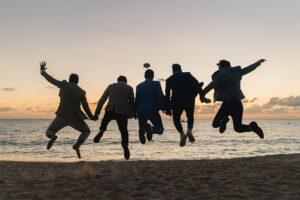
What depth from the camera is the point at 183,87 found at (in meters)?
9.54

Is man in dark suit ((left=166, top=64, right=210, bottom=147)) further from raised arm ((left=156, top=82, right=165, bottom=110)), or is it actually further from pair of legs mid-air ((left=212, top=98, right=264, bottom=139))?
pair of legs mid-air ((left=212, top=98, right=264, bottom=139))

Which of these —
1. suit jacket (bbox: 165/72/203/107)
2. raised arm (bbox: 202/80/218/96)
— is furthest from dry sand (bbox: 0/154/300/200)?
raised arm (bbox: 202/80/218/96)

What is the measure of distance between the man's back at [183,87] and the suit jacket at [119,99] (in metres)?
1.23

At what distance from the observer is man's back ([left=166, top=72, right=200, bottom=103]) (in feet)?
31.2

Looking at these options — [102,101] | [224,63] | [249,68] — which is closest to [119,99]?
[102,101]

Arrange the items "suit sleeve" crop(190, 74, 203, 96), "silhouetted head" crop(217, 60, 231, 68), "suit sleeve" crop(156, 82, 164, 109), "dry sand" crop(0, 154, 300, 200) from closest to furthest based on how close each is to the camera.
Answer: "dry sand" crop(0, 154, 300, 200), "silhouetted head" crop(217, 60, 231, 68), "suit sleeve" crop(190, 74, 203, 96), "suit sleeve" crop(156, 82, 164, 109)

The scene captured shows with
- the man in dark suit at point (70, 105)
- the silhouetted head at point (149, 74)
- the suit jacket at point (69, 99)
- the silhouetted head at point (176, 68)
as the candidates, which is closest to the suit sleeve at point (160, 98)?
the silhouetted head at point (149, 74)

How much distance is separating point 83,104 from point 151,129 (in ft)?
6.59

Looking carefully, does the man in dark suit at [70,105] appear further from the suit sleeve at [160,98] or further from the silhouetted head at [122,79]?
the suit sleeve at [160,98]

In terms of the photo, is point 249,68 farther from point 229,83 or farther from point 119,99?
point 119,99

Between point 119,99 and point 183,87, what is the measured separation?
1.79m

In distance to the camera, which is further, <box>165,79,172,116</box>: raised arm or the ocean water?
the ocean water

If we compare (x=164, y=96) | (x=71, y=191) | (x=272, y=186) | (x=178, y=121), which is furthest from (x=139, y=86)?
(x=272, y=186)

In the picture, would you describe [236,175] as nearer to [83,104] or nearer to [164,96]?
[164,96]
